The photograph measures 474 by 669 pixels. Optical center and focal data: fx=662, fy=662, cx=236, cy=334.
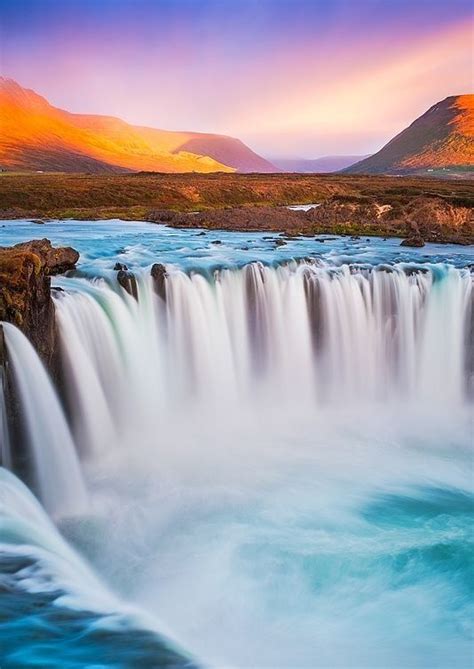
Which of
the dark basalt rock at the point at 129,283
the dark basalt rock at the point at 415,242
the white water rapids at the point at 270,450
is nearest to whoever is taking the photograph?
the white water rapids at the point at 270,450

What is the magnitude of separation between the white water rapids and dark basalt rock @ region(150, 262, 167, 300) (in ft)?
0.36

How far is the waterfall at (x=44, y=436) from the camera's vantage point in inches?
339

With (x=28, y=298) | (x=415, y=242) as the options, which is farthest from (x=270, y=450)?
(x=415, y=242)

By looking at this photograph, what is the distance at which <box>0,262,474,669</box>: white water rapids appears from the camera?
698cm

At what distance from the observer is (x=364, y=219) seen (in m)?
27.3

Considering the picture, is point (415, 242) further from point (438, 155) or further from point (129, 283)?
point (438, 155)

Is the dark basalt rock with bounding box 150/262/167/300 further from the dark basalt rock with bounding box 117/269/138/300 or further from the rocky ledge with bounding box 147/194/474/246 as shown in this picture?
the rocky ledge with bounding box 147/194/474/246

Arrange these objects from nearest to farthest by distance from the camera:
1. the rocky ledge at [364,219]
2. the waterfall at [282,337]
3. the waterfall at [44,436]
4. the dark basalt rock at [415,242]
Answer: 1. the waterfall at [44,436]
2. the waterfall at [282,337]
3. the dark basalt rock at [415,242]
4. the rocky ledge at [364,219]

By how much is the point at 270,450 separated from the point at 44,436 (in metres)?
4.14

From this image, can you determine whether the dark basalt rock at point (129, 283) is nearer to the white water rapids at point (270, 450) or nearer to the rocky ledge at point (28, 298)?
the white water rapids at point (270, 450)

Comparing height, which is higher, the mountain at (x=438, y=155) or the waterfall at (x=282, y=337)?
the mountain at (x=438, y=155)

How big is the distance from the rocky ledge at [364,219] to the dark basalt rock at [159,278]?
412 inches

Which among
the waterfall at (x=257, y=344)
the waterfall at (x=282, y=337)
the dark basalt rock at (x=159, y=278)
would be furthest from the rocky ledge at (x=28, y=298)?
the dark basalt rock at (x=159, y=278)

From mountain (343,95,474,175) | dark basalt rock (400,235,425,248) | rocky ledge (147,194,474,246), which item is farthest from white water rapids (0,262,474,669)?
mountain (343,95,474,175)
